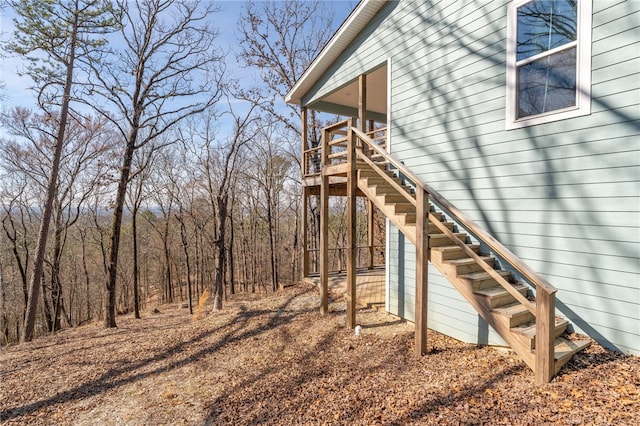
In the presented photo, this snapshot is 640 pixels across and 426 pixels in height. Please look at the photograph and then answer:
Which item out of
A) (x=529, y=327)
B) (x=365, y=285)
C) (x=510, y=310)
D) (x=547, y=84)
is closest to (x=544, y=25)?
(x=547, y=84)

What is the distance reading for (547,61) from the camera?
12.5 ft

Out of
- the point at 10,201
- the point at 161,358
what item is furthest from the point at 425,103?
the point at 10,201

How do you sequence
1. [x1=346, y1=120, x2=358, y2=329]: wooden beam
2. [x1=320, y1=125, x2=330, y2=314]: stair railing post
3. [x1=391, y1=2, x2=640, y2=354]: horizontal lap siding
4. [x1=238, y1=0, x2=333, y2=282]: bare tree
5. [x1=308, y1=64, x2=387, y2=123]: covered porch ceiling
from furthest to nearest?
[x1=238, y1=0, x2=333, y2=282]: bare tree
[x1=308, y1=64, x2=387, y2=123]: covered porch ceiling
[x1=320, y1=125, x2=330, y2=314]: stair railing post
[x1=346, y1=120, x2=358, y2=329]: wooden beam
[x1=391, y1=2, x2=640, y2=354]: horizontal lap siding

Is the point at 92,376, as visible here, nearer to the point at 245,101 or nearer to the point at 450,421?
the point at 450,421

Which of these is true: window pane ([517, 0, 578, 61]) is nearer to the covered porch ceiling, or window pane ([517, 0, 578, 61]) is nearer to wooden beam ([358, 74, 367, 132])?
the covered porch ceiling

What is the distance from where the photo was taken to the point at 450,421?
275 centimetres

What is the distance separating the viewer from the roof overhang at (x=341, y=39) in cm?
646

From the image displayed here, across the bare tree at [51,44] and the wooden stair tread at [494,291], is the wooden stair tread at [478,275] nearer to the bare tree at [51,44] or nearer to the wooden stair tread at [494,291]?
the wooden stair tread at [494,291]

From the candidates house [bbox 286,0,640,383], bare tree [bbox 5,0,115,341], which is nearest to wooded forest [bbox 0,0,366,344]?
bare tree [bbox 5,0,115,341]

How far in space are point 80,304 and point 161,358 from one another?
21913mm

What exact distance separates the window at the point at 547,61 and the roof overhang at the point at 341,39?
10.4ft

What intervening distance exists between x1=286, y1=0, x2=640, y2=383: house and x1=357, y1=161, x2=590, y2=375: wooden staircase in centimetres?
2

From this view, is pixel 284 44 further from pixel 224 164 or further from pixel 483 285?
pixel 483 285

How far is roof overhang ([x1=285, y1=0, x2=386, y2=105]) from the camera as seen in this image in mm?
6461
